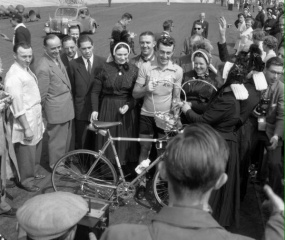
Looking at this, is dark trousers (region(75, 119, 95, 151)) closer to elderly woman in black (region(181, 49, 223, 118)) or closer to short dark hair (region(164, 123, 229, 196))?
elderly woman in black (region(181, 49, 223, 118))

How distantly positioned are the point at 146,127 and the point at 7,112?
1.67 m

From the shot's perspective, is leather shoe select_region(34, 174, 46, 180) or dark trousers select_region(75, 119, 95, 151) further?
dark trousers select_region(75, 119, 95, 151)

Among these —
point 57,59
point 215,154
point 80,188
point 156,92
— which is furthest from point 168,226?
point 57,59

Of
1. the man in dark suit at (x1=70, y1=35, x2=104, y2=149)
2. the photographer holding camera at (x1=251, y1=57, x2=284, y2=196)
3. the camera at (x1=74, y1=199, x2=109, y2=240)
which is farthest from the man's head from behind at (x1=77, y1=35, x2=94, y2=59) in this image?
the camera at (x1=74, y1=199, x2=109, y2=240)

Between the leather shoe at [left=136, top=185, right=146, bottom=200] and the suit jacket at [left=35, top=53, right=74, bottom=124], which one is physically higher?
the suit jacket at [left=35, top=53, right=74, bottom=124]

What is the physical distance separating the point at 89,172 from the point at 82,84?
1305 millimetres

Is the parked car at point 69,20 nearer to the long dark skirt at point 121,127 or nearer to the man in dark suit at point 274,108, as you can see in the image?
the long dark skirt at point 121,127

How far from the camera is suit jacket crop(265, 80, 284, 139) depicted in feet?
13.6

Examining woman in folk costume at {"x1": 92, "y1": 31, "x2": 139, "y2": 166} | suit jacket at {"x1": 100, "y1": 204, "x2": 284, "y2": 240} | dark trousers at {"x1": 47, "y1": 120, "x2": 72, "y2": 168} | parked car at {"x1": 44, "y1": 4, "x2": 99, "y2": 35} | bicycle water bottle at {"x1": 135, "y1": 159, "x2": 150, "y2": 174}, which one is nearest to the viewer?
suit jacket at {"x1": 100, "y1": 204, "x2": 284, "y2": 240}

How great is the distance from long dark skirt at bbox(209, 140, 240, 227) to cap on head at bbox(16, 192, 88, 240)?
7.12 ft

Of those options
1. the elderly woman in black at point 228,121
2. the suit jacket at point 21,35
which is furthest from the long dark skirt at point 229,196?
the suit jacket at point 21,35

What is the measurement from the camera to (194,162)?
146 cm

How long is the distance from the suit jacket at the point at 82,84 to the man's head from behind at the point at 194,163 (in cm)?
369

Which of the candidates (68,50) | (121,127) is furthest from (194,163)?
(68,50)
